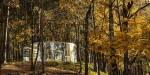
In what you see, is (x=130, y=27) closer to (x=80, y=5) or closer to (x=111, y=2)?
(x=111, y=2)

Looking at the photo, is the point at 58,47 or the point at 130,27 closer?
the point at 130,27

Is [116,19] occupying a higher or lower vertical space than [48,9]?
lower

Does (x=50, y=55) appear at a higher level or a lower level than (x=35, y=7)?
lower

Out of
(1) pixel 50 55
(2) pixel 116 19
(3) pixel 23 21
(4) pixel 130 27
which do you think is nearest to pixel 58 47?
(1) pixel 50 55

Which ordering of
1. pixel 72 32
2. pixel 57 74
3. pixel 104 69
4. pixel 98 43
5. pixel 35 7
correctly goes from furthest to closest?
pixel 72 32, pixel 104 69, pixel 35 7, pixel 57 74, pixel 98 43

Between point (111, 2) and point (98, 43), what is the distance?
385cm

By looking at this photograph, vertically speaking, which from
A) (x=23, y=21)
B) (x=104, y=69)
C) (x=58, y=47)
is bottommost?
(x=104, y=69)

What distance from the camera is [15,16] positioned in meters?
50.7

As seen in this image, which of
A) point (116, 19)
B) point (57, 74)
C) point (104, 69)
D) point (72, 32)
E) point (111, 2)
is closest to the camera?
point (111, 2)

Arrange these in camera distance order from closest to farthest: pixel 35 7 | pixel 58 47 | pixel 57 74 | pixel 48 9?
1. pixel 57 74
2. pixel 35 7
3. pixel 48 9
4. pixel 58 47

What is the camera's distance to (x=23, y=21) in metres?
49.3

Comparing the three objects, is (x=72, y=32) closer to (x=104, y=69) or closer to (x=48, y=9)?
(x=104, y=69)

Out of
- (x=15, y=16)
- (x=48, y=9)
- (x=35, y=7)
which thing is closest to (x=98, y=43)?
(x=35, y=7)

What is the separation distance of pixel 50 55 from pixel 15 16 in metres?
8.63
